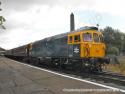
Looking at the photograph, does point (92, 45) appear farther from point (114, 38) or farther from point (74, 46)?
point (114, 38)

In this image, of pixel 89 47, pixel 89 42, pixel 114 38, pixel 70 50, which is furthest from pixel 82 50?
pixel 114 38

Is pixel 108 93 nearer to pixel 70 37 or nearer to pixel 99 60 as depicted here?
pixel 99 60

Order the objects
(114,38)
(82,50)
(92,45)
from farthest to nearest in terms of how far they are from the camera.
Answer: (114,38)
(92,45)
(82,50)

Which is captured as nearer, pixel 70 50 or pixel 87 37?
pixel 87 37

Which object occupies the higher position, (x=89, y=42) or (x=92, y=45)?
(x=89, y=42)

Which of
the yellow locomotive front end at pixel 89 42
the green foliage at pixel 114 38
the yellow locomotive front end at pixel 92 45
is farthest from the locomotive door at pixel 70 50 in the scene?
the green foliage at pixel 114 38

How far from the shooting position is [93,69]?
62.5 feet

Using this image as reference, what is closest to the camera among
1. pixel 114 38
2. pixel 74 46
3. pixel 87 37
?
pixel 87 37

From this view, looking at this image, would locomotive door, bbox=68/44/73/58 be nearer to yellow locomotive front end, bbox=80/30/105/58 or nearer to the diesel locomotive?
the diesel locomotive

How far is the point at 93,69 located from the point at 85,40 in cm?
226

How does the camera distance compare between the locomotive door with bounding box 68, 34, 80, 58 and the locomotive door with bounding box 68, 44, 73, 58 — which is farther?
the locomotive door with bounding box 68, 44, 73, 58

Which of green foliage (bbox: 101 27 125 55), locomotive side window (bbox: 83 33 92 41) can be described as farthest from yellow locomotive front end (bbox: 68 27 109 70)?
green foliage (bbox: 101 27 125 55)

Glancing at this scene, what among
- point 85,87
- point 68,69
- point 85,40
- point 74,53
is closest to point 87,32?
point 85,40

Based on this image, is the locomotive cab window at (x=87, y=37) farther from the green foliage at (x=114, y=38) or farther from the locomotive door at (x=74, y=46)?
the green foliage at (x=114, y=38)
